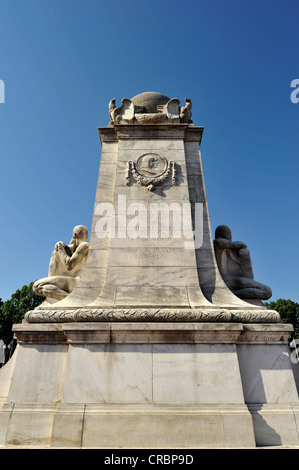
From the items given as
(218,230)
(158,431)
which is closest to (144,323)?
(158,431)

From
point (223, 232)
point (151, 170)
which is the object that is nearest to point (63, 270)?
point (151, 170)

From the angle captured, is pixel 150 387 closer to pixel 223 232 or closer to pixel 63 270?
pixel 63 270

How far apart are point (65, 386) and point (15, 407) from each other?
1.03m

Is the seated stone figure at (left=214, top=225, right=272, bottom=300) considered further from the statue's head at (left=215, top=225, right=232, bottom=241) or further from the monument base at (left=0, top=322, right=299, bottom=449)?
the monument base at (left=0, top=322, right=299, bottom=449)

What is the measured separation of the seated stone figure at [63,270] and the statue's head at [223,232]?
13.1ft

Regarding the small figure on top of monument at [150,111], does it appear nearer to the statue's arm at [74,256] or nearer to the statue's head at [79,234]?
the statue's head at [79,234]

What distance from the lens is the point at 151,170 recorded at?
8680 millimetres

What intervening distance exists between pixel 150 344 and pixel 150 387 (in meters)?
0.79

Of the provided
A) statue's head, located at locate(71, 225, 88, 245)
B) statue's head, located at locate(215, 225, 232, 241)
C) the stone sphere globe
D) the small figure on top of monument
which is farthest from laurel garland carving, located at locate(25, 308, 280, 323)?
the stone sphere globe

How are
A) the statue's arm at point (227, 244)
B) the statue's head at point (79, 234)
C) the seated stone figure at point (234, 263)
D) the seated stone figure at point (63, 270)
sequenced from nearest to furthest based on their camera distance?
the seated stone figure at point (63, 270), the seated stone figure at point (234, 263), the statue's arm at point (227, 244), the statue's head at point (79, 234)

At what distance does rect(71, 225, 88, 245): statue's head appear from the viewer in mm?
8656

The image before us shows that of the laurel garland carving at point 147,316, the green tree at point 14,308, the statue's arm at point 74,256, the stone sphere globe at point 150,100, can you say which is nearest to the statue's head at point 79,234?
the statue's arm at point 74,256

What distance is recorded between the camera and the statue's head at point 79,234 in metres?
8.66

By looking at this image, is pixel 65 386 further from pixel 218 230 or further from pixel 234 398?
pixel 218 230
